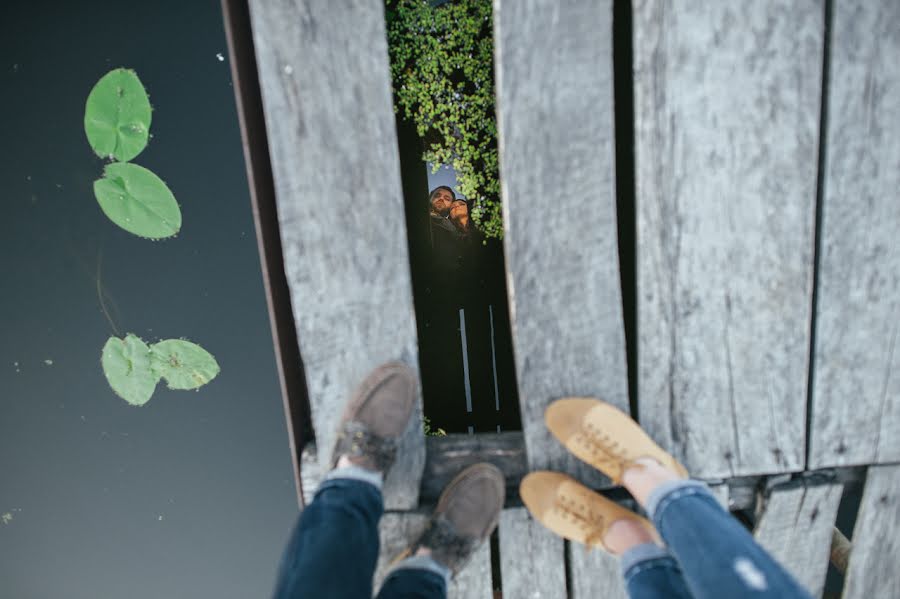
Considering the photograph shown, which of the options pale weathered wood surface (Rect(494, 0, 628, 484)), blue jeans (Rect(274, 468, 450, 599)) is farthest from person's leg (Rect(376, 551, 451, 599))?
pale weathered wood surface (Rect(494, 0, 628, 484))

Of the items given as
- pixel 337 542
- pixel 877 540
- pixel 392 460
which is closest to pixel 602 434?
pixel 392 460

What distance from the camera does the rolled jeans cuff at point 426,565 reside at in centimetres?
96

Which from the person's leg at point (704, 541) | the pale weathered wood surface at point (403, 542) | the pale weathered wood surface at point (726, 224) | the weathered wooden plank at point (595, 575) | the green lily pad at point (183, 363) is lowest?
the weathered wooden plank at point (595, 575)

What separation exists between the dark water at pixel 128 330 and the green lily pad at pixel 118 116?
1.0 inches

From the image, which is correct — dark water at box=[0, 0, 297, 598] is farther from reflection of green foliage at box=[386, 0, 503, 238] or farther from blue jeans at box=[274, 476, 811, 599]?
blue jeans at box=[274, 476, 811, 599]

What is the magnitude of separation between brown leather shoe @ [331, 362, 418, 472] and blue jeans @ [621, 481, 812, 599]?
54 centimetres

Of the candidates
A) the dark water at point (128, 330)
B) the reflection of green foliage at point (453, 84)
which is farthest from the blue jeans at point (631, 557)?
the reflection of green foliage at point (453, 84)

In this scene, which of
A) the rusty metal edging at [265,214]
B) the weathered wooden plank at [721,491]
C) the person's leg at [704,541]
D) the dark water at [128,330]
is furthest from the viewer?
the dark water at [128,330]

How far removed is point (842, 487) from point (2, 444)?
8.00 feet

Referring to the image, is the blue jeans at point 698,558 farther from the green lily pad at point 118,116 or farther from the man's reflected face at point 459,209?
the green lily pad at point 118,116

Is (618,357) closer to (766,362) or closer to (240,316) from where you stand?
(766,362)

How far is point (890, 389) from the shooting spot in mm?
987

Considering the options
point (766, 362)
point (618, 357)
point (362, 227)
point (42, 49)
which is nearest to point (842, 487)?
point (766, 362)

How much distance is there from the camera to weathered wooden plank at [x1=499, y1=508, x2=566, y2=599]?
3.47ft
